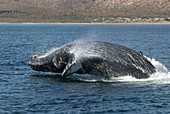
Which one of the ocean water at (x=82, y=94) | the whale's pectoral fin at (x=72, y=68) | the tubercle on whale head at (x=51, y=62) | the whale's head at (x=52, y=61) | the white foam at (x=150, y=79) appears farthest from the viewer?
the tubercle on whale head at (x=51, y=62)

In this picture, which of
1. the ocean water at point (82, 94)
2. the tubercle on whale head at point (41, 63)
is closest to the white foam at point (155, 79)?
the ocean water at point (82, 94)

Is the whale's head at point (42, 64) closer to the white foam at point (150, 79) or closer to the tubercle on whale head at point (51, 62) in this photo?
the tubercle on whale head at point (51, 62)

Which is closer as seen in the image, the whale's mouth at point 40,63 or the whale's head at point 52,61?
the whale's head at point 52,61

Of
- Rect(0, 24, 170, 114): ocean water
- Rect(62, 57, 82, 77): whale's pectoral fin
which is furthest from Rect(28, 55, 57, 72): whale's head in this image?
Rect(62, 57, 82, 77): whale's pectoral fin

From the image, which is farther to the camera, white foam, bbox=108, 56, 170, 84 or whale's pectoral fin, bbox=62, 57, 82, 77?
Result: white foam, bbox=108, 56, 170, 84

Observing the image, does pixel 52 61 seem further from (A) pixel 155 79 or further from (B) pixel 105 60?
(A) pixel 155 79

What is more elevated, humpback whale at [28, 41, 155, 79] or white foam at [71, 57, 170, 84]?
humpback whale at [28, 41, 155, 79]

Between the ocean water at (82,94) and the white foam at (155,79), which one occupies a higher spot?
the white foam at (155,79)

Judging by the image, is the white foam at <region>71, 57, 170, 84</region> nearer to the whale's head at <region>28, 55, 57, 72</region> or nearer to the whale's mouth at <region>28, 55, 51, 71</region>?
the whale's head at <region>28, 55, 57, 72</region>

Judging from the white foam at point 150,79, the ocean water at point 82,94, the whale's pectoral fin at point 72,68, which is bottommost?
the ocean water at point 82,94

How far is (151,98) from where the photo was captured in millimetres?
30203

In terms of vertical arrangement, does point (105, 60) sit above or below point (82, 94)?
above

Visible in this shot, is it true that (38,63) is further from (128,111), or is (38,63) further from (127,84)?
(128,111)

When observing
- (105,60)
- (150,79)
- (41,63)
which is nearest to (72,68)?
(105,60)
